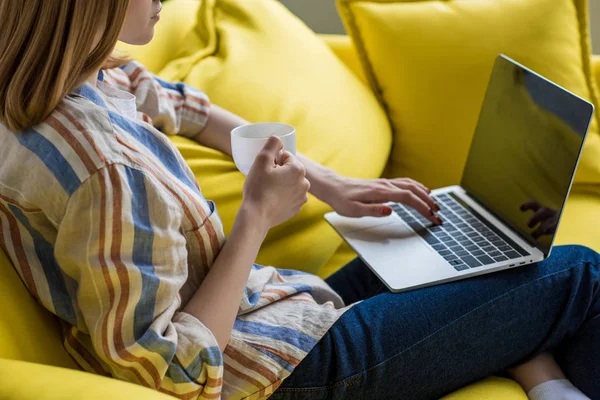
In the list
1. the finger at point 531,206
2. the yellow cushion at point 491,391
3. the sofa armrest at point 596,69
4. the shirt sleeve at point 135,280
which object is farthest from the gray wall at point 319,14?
the shirt sleeve at point 135,280

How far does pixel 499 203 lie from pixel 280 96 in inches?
19.3

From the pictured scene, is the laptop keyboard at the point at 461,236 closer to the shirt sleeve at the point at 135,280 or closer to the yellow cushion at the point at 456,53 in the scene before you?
the yellow cushion at the point at 456,53

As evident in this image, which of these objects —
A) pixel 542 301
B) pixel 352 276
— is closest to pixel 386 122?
pixel 352 276

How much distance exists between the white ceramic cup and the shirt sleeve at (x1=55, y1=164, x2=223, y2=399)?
0.65 ft

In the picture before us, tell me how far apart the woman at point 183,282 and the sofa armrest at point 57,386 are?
0.17ft

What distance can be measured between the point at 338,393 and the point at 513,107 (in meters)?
0.61

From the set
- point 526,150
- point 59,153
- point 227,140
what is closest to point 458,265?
point 526,150

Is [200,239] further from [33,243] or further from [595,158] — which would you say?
[595,158]

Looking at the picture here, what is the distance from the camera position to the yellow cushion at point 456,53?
1.55m

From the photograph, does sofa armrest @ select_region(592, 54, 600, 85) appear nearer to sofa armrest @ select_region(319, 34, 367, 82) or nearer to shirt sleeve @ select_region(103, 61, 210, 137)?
sofa armrest @ select_region(319, 34, 367, 82)

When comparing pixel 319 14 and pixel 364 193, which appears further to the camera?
pixel 319 14

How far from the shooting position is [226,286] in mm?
839

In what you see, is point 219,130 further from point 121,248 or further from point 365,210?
point 121,248

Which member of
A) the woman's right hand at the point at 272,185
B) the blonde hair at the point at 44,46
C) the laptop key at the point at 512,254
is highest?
the blonde hair at the point at 44,46
